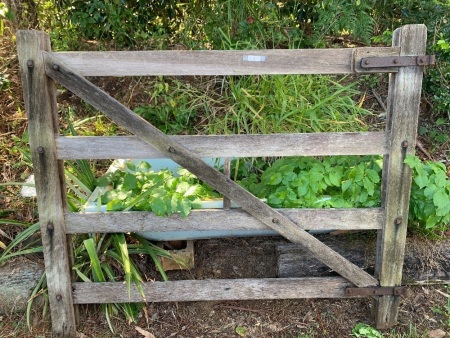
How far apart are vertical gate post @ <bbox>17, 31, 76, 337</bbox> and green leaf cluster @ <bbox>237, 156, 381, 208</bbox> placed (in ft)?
3.99

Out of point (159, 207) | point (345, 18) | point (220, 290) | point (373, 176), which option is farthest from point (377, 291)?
point (345, 18)

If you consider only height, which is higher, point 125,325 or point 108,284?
point 108,284

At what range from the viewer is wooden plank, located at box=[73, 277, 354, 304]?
9.96 feet

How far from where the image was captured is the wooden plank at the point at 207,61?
8.47 ft

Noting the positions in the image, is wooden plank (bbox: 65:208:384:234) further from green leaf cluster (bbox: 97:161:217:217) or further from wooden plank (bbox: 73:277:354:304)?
wooden plank (bbox: 73:277:354:304)

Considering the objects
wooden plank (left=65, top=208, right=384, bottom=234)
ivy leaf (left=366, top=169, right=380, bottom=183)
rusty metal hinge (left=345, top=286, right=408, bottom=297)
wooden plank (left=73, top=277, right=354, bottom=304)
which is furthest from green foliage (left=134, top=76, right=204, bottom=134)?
rusty metal hinge (left=345, top=286, right=408, bottom=297)

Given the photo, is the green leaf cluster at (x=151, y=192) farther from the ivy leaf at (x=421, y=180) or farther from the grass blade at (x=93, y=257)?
the ivy leaf at (x=421, y=180)

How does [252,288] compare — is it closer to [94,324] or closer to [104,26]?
[94,324]

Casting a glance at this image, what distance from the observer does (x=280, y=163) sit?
3.27 metres

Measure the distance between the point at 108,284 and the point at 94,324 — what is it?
0.35m

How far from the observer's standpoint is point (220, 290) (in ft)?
10.0

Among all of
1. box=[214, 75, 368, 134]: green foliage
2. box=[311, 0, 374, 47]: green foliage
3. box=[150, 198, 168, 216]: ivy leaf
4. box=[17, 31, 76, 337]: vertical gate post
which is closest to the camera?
box=[17, 31, 76, 337]: vertical gate post

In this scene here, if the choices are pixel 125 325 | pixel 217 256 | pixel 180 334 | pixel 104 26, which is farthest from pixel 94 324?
pixel 104 26

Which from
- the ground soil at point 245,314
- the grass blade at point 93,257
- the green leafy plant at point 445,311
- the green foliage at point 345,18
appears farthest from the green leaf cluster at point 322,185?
the green foliage at point 345,18
